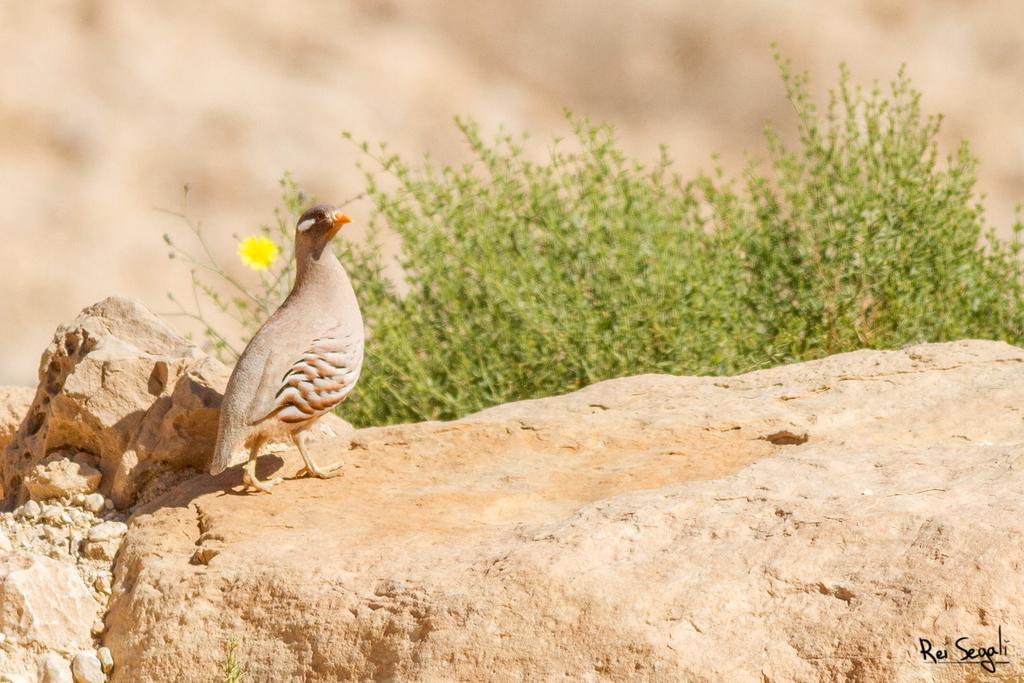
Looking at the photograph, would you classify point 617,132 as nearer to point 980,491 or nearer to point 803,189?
point 803,189

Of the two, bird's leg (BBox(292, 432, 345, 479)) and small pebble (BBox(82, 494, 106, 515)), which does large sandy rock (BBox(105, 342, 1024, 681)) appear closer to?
bird's leg (BBox(292, 432, 345, 479))

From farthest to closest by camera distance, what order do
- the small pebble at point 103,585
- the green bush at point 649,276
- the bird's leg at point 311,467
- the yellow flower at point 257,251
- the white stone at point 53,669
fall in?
the green bush at point 649,276
the yellow flower at point 257,251
the bird's leg at point 311,467
the small pebble at point 103,585
the white stone at point 53,669

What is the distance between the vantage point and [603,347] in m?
5.02

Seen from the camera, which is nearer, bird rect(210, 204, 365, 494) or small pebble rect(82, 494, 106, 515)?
bird rect(210, 204, 365, 494)

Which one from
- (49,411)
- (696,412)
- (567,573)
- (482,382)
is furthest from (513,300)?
(567,573)

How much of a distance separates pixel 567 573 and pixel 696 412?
3.88 ft

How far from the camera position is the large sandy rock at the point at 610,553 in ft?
7.95

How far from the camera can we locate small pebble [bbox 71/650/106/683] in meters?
2.85

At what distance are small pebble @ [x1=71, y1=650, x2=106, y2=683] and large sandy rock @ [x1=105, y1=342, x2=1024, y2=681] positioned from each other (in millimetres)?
55

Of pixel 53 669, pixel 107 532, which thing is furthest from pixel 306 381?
pixel 53 669
